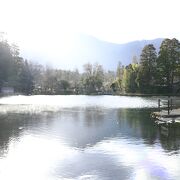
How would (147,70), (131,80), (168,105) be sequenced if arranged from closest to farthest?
(168,105), (147,70), (131,80)

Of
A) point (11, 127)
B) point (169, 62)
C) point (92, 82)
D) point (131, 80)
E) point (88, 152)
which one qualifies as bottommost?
point (88, 152)

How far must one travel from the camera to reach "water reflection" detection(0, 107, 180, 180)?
1977 cm

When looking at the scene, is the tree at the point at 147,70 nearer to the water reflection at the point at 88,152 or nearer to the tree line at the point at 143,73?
the tree line at the point at 143,73

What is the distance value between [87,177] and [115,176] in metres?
1.35

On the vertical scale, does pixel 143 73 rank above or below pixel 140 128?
above

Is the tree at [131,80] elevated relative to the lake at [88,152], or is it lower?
elevated

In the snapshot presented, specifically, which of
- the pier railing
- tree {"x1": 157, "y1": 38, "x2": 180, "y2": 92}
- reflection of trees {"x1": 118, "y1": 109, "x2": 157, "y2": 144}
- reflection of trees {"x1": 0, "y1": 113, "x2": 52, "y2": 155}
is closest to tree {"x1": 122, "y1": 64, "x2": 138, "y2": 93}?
tree {"x1": 157, "y1": 38, "x2": 180, "y2": 92}

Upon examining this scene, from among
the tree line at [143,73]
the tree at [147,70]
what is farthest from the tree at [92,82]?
the tree at [147,70]

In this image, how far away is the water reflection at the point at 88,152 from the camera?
64.8ft

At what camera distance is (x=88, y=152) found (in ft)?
81.6

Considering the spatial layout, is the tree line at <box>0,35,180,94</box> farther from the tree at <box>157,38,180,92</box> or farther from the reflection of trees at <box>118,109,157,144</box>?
the reflection of trees at <box>118,109,157,144</box>

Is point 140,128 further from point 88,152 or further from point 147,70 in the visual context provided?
point 147,70

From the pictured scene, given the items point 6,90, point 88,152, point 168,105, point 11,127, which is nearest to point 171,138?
point 88,152

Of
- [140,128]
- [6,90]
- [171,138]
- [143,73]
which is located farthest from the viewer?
[6,90]
